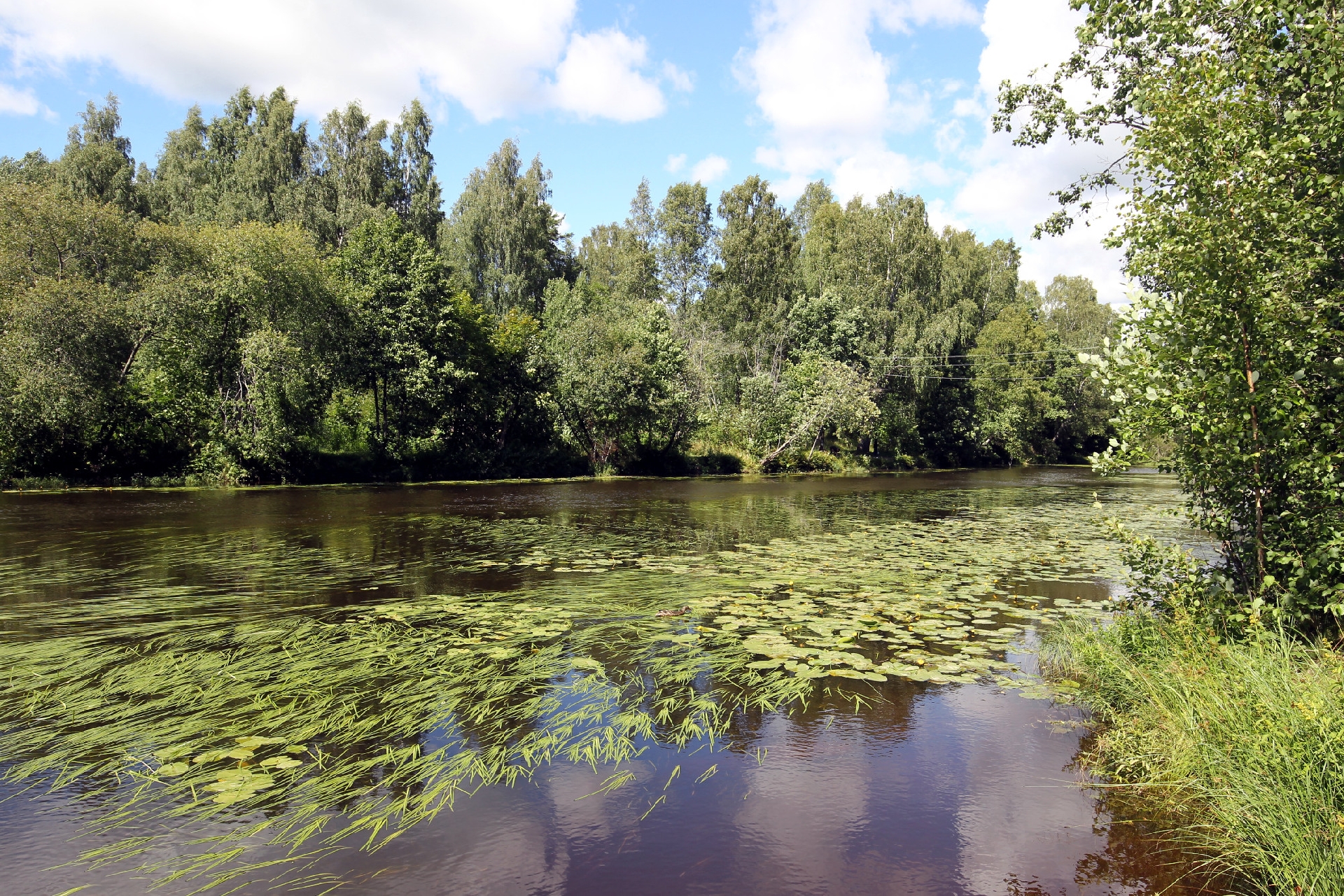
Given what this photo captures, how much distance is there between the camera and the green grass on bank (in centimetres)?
371

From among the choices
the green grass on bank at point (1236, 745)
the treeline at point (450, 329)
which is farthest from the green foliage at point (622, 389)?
the green grass on bank at point (1236, 745)

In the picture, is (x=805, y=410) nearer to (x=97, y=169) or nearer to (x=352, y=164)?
(x=352, y=164)

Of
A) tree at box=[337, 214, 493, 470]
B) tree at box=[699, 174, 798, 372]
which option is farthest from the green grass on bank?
tree at box=[699, 174, 798, 372]

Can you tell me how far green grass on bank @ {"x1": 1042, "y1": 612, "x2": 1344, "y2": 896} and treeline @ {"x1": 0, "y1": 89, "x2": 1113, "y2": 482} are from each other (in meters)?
29.4

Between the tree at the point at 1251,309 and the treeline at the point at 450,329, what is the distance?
2895 centimetres

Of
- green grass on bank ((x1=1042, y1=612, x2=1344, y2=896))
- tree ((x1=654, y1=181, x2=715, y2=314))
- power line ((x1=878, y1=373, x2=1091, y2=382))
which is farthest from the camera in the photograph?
tree ((x1=654, y1=181, x2=715, y2=314))

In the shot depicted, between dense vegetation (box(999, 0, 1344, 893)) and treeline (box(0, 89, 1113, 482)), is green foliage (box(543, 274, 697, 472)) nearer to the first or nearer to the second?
treeline (box(0, 89, 1113, 482))

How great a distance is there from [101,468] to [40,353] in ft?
15.2

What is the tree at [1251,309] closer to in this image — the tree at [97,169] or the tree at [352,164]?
the tree at [352,164]

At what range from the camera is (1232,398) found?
584cm

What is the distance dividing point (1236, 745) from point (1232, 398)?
2.80m

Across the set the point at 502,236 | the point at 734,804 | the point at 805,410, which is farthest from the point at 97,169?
the point at 734,804

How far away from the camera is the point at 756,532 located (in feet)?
57.5

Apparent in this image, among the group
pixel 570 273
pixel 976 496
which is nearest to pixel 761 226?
pixel 570 273
